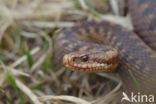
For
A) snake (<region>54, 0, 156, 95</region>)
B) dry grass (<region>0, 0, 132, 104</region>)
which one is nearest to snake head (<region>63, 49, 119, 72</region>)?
snake (<region>54, 0, 156, 95</region>)

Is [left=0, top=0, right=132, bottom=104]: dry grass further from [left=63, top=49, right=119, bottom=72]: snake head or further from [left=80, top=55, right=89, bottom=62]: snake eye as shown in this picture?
[left=80, top=55, right=89, bottom=62]: snake eye

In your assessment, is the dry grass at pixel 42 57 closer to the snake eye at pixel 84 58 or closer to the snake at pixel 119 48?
the snake at pixel 119 48

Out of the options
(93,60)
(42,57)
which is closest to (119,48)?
(93,60)

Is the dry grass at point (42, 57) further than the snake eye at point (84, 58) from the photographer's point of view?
Yes

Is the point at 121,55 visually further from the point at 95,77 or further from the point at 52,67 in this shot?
the point at 52,67

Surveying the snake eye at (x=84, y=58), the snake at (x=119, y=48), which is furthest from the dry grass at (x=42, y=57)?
the snake eye at (x=84, y=58)

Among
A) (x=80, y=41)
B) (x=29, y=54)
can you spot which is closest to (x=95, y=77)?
(x=80, y=41)

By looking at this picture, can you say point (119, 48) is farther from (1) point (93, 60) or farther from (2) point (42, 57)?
(2) point (42, 57)
